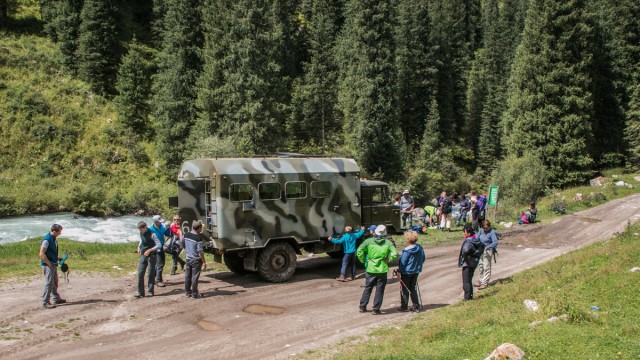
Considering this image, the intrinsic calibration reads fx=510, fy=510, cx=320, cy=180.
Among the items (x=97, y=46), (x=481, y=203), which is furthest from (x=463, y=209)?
(x=97, y=46)

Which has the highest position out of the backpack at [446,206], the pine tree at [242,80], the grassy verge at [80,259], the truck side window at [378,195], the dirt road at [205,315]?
the pine tree at [242,80]

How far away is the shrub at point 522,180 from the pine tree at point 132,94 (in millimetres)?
31731

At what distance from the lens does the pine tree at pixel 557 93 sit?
1563 inches

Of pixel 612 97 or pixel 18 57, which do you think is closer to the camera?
pixel 612 97

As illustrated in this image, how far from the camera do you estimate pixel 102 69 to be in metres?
51.7

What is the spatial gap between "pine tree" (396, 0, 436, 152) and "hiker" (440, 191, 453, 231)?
34.5 m

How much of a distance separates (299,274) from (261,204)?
A: 10.1 ft

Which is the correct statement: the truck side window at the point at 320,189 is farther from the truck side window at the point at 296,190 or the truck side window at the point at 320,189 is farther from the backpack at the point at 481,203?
the backpack at the point at 481,203

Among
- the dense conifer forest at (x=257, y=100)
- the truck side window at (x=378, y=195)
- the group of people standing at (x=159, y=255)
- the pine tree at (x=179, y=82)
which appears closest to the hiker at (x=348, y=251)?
the truck side window at (x=378, y=195)

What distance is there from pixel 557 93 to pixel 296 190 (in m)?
32.2

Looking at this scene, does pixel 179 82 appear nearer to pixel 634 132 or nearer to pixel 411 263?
pixel 411 263

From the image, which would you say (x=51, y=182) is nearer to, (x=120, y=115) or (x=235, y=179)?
(x=120, y=115)

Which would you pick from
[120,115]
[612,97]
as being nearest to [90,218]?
[120,115]

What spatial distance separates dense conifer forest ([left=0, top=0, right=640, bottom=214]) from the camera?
39.1 metres
